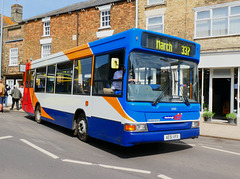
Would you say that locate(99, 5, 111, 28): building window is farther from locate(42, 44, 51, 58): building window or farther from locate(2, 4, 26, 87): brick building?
locate(2, 4, 26, 87): brick building

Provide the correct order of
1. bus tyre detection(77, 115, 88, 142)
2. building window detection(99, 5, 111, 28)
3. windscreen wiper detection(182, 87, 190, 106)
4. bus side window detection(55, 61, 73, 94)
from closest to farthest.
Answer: windscreen wiper detection(182, 87, 190, 106)
bus tyre detection(77, 115, 88, 142)
bus side window detection(55, 61, 73, 94)
building window detection(99, 5, 111, 28)

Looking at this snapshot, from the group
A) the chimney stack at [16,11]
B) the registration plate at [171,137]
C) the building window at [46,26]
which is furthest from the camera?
the chimney stack at [16,11]

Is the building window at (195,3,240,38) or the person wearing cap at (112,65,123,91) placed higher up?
the building window at (195,3,240,38)

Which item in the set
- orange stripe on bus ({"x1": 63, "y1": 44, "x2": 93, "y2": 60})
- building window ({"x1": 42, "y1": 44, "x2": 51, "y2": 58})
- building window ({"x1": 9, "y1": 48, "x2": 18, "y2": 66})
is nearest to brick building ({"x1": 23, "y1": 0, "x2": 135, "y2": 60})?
building window ({"x1": 42, "y1": 44, "x2": 51, "y2": 58})

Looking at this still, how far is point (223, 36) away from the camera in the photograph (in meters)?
13.7

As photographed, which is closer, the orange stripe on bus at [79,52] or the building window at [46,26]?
the orange stripe on bus at [79,52]

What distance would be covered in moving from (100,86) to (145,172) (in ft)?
8.29

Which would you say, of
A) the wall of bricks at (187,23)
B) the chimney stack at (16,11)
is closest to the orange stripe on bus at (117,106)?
the wall of bricks at (187,23)

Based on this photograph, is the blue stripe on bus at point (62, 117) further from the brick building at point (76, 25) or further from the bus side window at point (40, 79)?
the brick building at point (76, 25)

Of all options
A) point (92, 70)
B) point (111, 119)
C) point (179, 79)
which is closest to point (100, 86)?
point (92, 70)

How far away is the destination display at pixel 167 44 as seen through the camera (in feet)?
18.1

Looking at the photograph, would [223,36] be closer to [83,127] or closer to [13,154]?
[83,127]

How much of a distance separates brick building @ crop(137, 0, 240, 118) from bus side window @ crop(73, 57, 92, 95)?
9.05 meters

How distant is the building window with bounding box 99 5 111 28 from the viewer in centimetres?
1890
